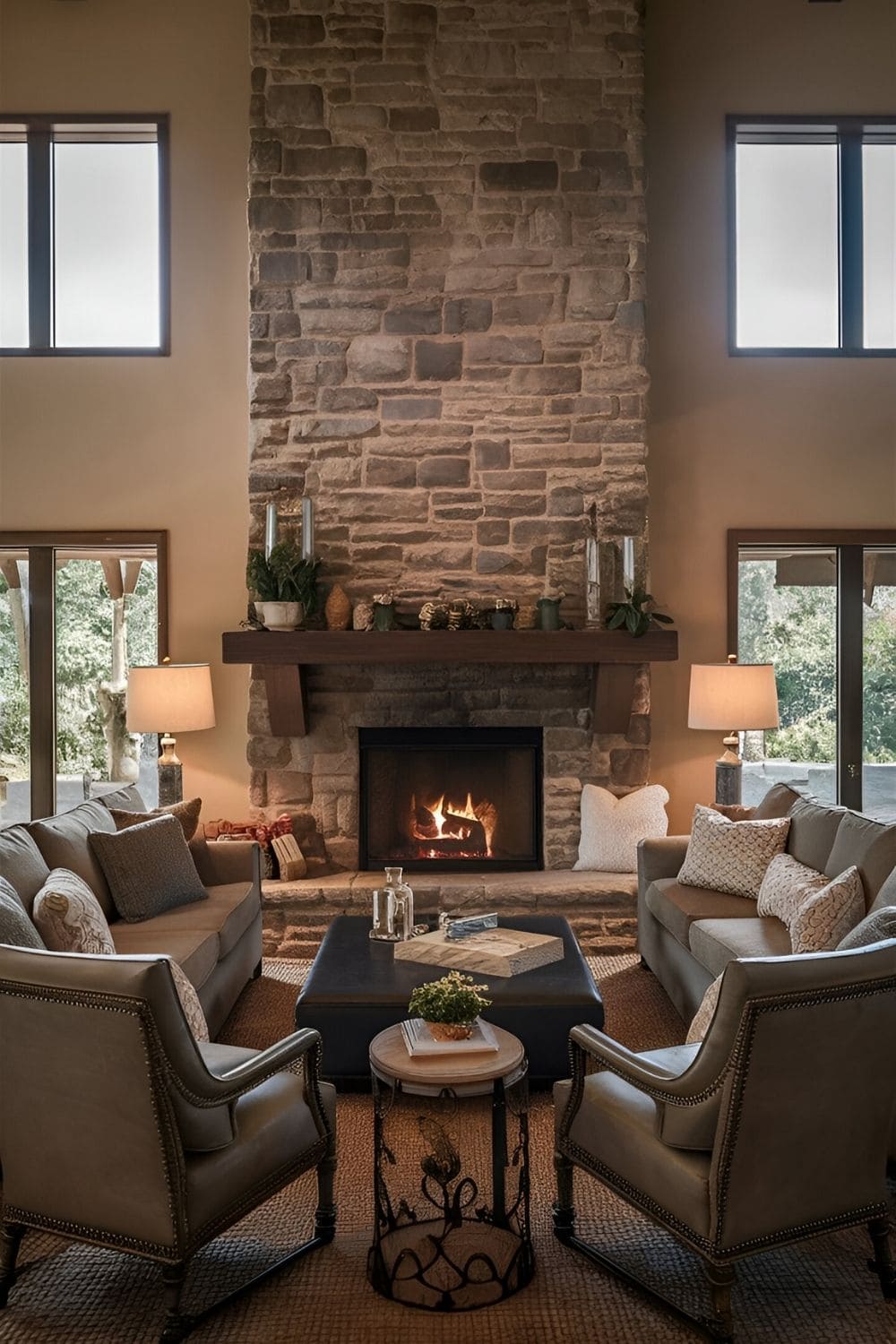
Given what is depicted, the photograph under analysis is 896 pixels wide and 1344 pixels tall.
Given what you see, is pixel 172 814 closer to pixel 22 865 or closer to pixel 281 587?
pixel 22 865

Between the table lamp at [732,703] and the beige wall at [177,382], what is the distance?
258 centimetres

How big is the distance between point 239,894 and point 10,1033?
2153 millimetres

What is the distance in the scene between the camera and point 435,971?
142 inches

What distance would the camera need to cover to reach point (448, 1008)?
266 centimetres

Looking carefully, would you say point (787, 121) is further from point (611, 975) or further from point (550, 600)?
point (611, 975)

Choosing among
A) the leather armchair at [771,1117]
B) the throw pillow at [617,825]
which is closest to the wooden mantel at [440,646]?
the throw pillow at [617,825]

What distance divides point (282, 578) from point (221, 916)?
1939 mm

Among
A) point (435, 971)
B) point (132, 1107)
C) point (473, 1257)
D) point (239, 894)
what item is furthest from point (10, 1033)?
point (239, 894)

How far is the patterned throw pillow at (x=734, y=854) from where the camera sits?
4301mm

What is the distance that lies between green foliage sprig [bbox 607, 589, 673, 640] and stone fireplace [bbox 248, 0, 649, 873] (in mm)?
318

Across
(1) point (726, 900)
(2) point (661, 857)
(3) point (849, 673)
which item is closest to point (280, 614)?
(2) point (661, 857)

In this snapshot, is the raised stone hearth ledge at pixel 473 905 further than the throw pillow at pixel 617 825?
No

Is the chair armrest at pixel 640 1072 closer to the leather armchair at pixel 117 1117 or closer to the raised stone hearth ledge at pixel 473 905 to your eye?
the leather armchair at pixel 117 1117

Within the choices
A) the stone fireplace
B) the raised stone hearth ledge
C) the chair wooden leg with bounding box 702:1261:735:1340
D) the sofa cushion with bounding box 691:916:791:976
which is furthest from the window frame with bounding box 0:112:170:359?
the chair wooden leg with bounding box 702:1261:735:1340
